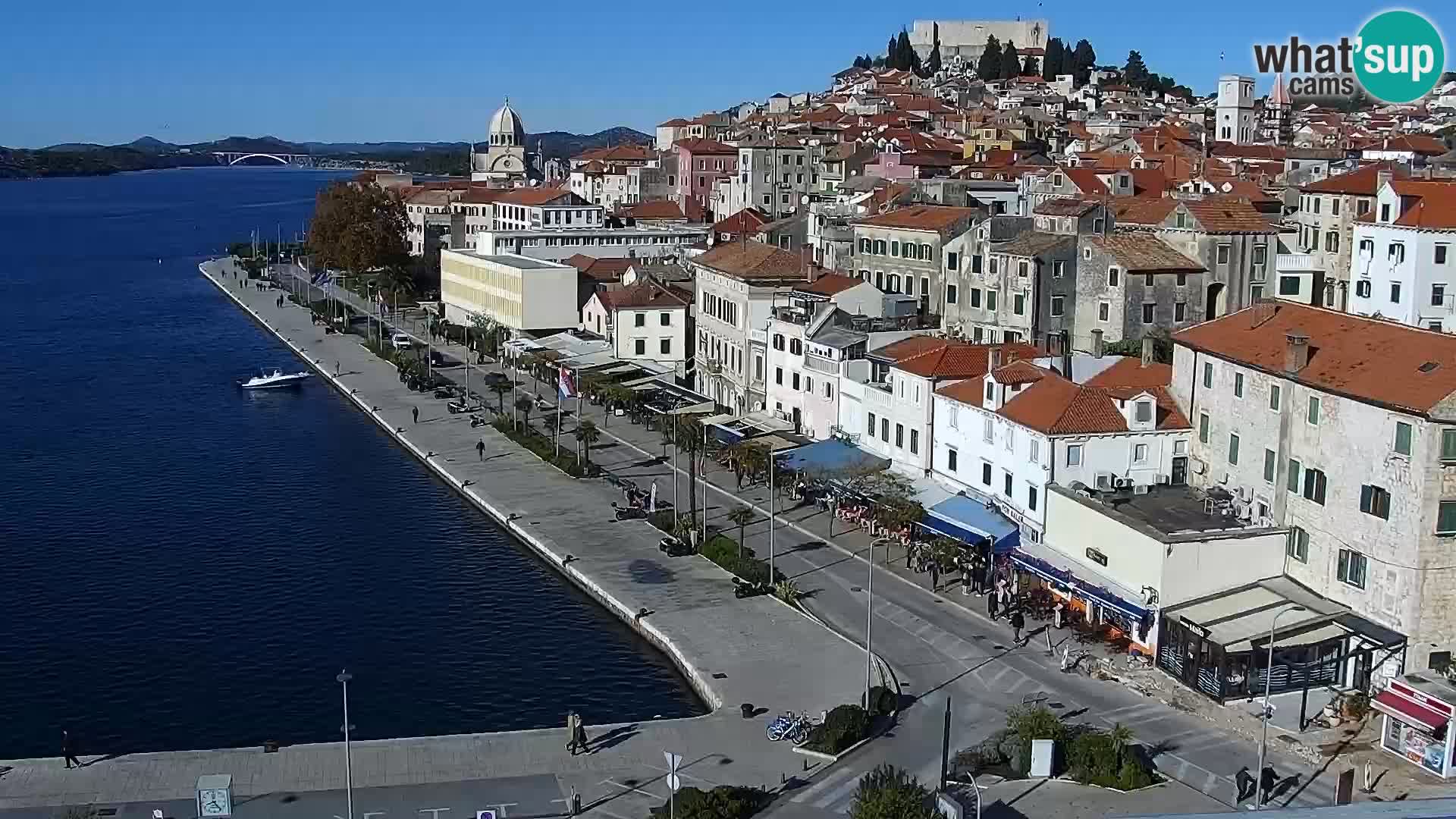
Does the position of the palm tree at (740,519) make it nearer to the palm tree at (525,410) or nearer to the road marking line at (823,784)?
the road marking line at (823,784)

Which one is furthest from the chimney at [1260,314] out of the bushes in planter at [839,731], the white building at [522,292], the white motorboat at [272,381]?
the white motorboat at [272,381]

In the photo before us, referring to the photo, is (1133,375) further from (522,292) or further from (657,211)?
(657,211)

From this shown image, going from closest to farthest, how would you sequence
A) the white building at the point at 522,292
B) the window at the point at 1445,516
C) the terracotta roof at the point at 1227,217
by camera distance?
1. the window at the point at 1445,516
2. the terracotta roof at the point at 1227,217
3. the white building at the point at 522,292

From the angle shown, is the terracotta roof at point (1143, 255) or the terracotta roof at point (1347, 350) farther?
the terracotta roof at point (1143, 255)

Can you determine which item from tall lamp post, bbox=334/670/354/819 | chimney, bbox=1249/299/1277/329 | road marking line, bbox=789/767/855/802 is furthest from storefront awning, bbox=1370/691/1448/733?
tall lamp post, bbox=334/670/354/819

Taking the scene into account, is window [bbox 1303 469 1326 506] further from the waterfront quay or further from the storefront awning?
the waterfront quay

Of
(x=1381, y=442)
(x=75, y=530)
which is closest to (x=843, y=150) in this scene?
(x=75, y=530)

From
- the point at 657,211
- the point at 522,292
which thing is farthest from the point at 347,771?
the point at 657,211
